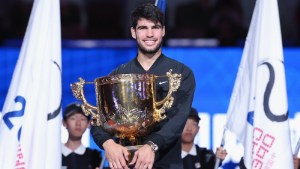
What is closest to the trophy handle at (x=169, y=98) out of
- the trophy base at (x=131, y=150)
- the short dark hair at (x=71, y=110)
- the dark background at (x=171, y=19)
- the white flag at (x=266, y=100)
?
the trophy base at (x=131, y=150)

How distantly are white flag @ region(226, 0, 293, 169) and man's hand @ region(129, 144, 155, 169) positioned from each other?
0.93 m

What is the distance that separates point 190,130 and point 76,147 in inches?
30.7

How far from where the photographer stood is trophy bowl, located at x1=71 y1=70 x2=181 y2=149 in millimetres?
4348

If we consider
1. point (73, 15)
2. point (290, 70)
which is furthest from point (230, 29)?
point (73, 15)

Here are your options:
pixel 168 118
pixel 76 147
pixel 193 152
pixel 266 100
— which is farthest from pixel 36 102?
pixel 193 152

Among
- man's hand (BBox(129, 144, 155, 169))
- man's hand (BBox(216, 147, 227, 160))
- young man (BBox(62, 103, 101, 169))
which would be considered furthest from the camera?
young man (BBox(62, 103, 101, 169))

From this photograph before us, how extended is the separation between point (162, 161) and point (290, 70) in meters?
2.50

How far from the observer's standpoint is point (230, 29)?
24.5 ft

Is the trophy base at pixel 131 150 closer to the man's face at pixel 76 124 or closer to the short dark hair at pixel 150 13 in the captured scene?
the short dark hair at pixel 150 13

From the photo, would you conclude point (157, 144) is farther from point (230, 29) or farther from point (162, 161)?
point (230, 29)

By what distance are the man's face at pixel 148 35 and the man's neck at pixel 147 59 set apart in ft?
0.11

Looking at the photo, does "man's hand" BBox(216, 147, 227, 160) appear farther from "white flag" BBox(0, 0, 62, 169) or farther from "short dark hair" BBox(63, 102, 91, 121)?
"white flag" BBox(0, 0, 62, 169)

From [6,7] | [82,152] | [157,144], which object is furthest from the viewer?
[6,7]

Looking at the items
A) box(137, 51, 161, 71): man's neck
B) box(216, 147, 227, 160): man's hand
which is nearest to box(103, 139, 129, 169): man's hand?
box(137, 51, 161, 71): man's neck
